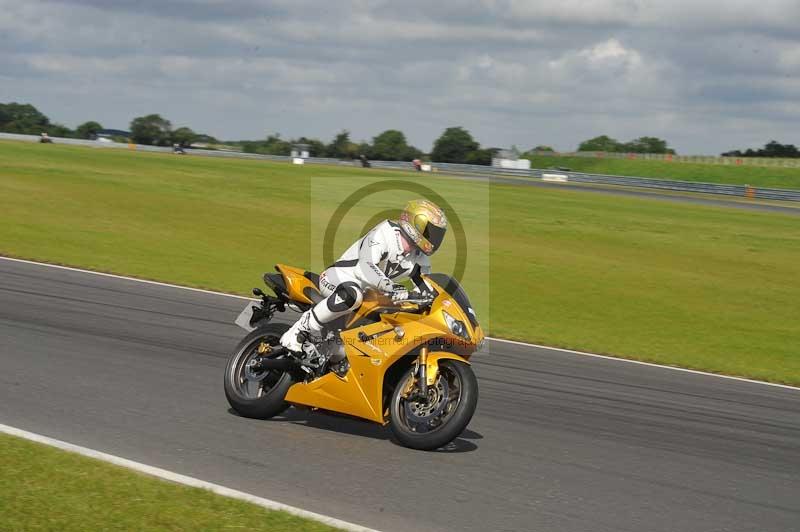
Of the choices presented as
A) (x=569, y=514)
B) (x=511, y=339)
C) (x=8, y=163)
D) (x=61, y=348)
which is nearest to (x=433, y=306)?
(x=569, y=514)

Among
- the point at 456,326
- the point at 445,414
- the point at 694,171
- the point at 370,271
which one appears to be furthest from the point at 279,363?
the point at 694,171

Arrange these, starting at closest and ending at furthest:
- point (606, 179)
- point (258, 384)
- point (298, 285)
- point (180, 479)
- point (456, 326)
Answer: point (180, 479) → point (456, 326) → point (298, 285) → point (258, 384) → point (606, 179)

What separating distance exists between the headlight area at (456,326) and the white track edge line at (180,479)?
6.12 feet

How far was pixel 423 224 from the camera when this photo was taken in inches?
267

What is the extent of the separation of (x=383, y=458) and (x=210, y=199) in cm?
2795

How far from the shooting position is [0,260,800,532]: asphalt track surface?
18.6 ft

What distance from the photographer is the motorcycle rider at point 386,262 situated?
684 centimetres

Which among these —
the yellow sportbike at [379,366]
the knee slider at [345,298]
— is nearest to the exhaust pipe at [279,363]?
→ the yellow sportbike at [379,366]

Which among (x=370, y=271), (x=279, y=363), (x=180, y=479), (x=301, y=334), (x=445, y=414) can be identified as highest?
(x=370, y=271)

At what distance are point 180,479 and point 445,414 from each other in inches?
78.9

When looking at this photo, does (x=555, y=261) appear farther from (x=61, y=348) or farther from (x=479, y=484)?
(x=479, y=484)

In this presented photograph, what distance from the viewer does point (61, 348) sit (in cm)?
956

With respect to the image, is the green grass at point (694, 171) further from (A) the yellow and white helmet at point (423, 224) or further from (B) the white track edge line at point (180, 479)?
(B) the white track edge line at point (180, 479)

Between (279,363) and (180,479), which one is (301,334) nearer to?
(279,363)
